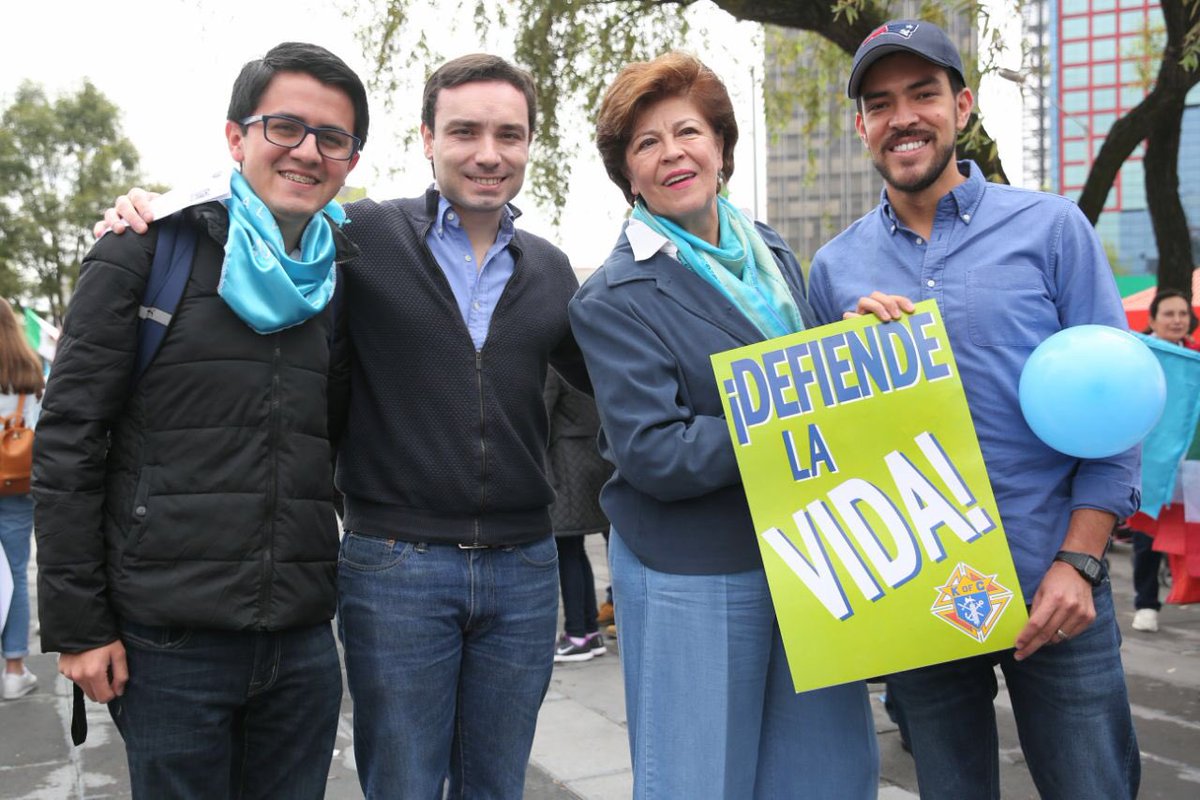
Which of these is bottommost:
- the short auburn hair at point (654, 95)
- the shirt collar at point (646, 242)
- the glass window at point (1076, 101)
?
the shirt collar at point (646, 242)

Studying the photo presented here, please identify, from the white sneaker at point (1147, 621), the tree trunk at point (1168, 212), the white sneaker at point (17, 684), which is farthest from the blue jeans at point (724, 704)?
the tree trunk at point (1168, 212)

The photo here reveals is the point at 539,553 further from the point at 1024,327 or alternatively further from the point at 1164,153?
the point at 1164,153

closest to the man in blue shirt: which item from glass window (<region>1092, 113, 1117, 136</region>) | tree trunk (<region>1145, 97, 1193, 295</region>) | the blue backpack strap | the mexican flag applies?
the blue backpack strap

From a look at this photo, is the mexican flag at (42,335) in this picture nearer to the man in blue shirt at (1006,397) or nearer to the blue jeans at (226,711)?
the blue jeans at (226,711)

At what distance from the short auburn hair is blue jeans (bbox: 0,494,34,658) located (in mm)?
4525

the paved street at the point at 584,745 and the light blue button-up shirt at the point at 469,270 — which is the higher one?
the light blue button-up shirt at the point at 469,270

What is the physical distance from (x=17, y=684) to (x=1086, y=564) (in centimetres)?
527

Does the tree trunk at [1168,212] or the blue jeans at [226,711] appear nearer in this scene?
the blue jeans at [226,711]

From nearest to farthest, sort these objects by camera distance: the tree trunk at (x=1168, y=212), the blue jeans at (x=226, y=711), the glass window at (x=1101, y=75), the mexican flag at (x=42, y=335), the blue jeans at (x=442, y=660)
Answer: the blue jeans at (x=226, y=711)
the blue jeans at (x=442, y=660)
the mexican flag at (x=42, y=335)
the tree trunk at (x=1168, y=212)
the glass window at (x=1101, y=75)

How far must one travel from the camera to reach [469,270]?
2561mm

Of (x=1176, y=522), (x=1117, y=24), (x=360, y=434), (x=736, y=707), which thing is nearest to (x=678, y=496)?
(x=736, y=707)

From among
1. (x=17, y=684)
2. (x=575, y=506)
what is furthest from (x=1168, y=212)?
(x=17, y=684)

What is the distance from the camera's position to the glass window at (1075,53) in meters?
87.2

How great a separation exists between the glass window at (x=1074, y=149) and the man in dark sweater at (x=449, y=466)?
9535cm
